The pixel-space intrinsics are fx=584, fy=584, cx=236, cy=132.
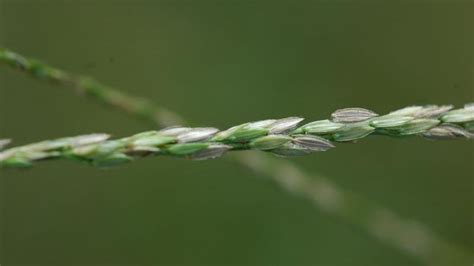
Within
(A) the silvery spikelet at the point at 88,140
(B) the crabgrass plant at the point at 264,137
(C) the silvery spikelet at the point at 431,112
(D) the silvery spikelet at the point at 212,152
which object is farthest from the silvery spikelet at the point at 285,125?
(A) the silvery spikelet at the point at 88,140

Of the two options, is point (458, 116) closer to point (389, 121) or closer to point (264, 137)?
point (389, 121)

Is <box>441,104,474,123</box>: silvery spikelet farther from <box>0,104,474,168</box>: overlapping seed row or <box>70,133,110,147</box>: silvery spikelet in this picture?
<box>70,133,110,147</box>: silvery spikelet

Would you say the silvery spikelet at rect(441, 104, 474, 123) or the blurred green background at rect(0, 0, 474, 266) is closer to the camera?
the silvery spikelet at rect(441, 104, 474, 123)

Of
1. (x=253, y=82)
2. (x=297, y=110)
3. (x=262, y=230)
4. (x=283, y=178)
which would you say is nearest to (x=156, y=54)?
(x=253, y=82)

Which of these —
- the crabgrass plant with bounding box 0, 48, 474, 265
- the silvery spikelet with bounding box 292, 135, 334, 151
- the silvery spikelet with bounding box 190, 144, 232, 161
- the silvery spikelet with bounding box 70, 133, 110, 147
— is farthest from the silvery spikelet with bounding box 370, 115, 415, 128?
the silvery spikelet with bounding box 70, 133, 110, 147

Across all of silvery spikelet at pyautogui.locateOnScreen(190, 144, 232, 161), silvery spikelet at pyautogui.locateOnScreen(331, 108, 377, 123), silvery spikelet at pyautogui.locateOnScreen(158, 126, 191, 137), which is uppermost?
silvery spikelet at pyautogui.locateOnScreen(158, 126, 191, 137)

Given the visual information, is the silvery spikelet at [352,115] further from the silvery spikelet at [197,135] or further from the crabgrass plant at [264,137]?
the silvery spikelet at [197,135]

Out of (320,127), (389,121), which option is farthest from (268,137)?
(389,121)
